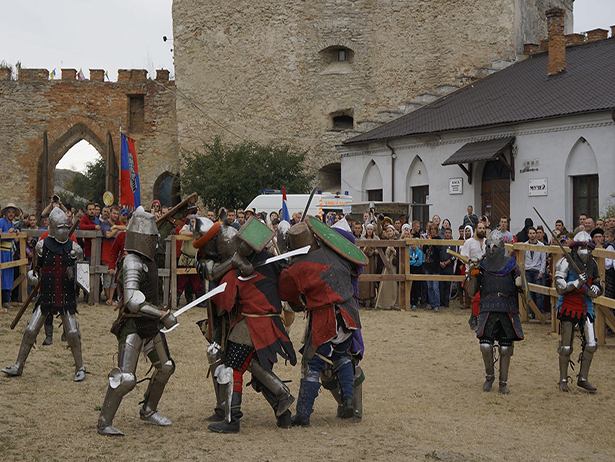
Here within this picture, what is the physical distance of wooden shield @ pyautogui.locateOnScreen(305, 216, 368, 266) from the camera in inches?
260

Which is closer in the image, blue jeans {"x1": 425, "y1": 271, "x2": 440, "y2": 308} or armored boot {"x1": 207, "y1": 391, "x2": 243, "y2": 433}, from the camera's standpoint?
armored boot {"x1": 207, "y1": 391, "x2": 243, "y2": 433}

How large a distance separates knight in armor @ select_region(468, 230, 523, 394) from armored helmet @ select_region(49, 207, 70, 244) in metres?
4.29

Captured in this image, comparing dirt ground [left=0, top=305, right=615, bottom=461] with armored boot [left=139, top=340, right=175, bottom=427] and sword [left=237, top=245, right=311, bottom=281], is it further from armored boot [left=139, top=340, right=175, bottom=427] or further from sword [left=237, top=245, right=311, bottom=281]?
sword [left=237, top=245, right=311, bottom=281]

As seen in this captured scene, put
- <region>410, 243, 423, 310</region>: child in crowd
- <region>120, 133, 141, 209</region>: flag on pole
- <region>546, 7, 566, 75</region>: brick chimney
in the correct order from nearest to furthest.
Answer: <region>120, 133, 141, 209</region>: flag on pole
<region>410, 243, 423, 310</region>: child in crowd
<region>546, 7, 566, 75</region>: brick chimney

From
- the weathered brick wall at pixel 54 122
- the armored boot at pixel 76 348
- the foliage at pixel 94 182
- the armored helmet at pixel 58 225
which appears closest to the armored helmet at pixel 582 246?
the armored boot at pixel 76 348

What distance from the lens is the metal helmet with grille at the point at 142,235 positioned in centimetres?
633

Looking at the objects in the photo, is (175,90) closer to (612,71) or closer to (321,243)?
(612,71)

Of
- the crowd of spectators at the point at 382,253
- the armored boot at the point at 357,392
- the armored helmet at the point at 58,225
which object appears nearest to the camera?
the armored boot at the point at 357,392

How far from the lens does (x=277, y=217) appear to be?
661 inches

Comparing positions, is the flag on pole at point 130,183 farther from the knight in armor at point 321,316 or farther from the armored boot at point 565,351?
the armored boot at point 565,351

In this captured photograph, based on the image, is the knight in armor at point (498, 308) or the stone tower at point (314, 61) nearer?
the knight in armor at point (498, 308)

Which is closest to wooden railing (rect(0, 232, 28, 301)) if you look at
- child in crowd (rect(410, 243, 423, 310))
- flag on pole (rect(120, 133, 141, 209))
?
flag on pole (rect(120, 133, 141, 209))

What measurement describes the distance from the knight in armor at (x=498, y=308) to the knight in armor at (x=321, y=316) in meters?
2.19

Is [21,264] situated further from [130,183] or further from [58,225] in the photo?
[58,225]
